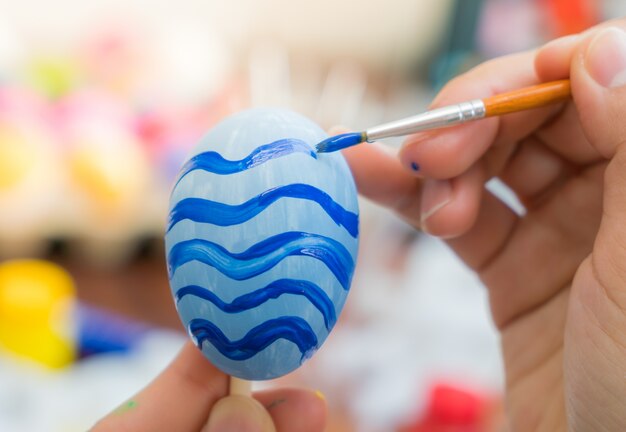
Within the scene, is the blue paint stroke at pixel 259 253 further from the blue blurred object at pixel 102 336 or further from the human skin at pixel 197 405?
the blue blurred object at pixel 102 336

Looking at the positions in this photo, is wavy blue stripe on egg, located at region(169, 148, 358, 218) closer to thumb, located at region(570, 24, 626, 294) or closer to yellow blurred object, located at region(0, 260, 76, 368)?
thumb, located at region(570, 24, 626, 294)

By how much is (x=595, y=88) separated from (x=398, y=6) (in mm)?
2013

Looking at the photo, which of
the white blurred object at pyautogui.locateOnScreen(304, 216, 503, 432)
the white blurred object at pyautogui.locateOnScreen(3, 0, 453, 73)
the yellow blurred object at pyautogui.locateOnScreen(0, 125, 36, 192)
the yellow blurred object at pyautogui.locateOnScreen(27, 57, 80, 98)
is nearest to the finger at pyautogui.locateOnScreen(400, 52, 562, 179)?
the white blurred object at pyautogui.locateOnScreen(304, 216, 503, 432)

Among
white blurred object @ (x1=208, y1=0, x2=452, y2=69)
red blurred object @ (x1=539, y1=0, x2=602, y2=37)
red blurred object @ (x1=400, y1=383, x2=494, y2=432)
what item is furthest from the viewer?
white blurred object @ (x1=208, y1=0, x2=452, y2=69)

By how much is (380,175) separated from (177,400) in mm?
273

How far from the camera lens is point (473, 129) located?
0.57m

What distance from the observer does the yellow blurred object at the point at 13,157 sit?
1.26 metres

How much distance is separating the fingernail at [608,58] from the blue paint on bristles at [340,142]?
178mm

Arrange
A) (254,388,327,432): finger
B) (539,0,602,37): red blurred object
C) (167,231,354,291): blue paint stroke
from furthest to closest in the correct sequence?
(539,0,602,37): red blurred object → (254,388,327,432): finger → (167,231,354,291): blue paint stroke

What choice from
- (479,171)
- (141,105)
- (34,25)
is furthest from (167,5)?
(479,171)

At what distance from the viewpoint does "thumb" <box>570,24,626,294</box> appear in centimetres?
48

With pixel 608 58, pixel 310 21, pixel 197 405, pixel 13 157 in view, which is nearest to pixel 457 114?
pixel 608 58

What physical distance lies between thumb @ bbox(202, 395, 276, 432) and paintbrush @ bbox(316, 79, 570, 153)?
203mm

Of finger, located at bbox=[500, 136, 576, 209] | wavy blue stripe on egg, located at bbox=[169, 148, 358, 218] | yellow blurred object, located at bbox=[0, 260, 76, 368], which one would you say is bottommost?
yellow blurred object, located at bbox=[0, 260, 76, 368]
